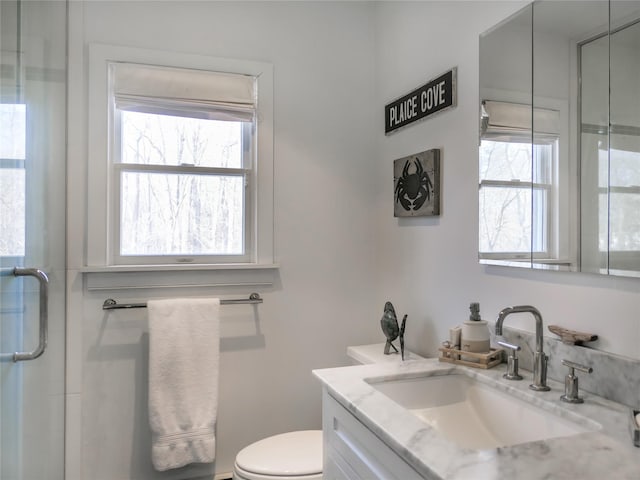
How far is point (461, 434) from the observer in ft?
4.15

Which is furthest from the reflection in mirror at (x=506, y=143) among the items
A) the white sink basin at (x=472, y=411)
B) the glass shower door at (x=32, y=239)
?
the glass shower door at (x=32, y=239)

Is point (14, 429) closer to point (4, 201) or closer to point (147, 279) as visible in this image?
point (4, 201)

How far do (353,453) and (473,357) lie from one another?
491mm

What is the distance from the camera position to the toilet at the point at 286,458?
1529 mm

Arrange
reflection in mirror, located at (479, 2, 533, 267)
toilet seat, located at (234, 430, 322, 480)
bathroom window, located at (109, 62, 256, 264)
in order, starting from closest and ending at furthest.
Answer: reflection in mirror, located at (479, 2, 533, 267) → toilet seat, located at (234, 430, 322, 480) → bathroom window, located at (109, 62, 256, 264)

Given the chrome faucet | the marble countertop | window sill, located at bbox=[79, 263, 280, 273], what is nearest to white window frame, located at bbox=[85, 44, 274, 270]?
window sill, located at bbox=[79, 263, 280, 273]

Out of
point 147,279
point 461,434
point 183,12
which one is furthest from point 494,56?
point 147,279

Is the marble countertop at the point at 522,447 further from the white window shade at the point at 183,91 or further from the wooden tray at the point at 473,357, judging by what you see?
the white window shade at the point at 183,91

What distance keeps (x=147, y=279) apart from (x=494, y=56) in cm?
161

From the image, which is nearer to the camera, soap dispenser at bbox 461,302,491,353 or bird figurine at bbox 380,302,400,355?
soap dispenser at bbox 461,302,491,353

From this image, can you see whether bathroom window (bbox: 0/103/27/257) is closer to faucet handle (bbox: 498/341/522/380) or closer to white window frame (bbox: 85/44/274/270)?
white window frame (bbox: 85/44/274/270)

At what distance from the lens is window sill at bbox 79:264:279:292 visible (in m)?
1.88

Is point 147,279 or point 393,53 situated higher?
point 393,53

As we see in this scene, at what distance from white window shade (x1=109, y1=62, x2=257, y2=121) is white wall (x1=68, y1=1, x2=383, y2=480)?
124mm
